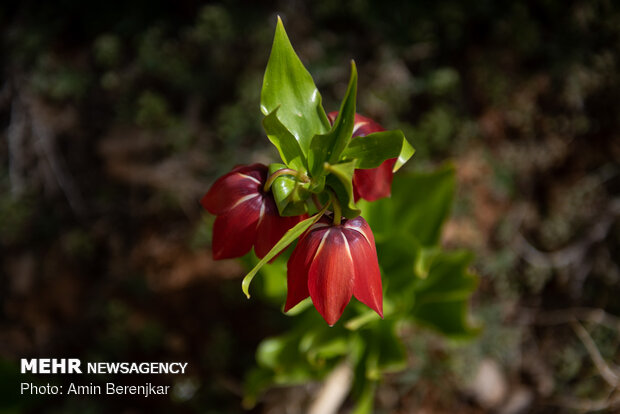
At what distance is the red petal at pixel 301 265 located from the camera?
2.19 ft

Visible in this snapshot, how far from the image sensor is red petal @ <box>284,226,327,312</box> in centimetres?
67

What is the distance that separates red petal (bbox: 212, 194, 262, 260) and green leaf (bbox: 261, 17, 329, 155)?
0.40 ft

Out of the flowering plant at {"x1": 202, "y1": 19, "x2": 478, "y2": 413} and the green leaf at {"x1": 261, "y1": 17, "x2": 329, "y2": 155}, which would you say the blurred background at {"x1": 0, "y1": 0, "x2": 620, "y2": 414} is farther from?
the green leaf at {"x1": 261, "y1": 17, "x2": 329, "y2": 155}

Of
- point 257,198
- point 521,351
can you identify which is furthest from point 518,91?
point 257,198

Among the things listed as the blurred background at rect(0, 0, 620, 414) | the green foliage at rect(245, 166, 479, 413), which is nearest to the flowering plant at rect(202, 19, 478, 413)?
the green foliage at rect(245, 166, 479, 413)

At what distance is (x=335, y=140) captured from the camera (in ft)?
2.25

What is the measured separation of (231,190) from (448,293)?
0.69m

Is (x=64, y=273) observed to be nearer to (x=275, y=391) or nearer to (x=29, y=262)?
(x=29, y=262)

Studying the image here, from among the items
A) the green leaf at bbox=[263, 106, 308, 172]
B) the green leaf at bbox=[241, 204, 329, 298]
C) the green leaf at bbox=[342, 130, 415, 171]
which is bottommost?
the green leaf at bbox=[241, 204, 329, 298]

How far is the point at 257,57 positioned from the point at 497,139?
2.97ft

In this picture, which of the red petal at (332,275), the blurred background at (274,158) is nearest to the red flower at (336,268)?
the red petal at (332,275)

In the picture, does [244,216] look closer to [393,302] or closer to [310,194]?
[310,194]

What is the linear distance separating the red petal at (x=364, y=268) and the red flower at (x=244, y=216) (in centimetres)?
10

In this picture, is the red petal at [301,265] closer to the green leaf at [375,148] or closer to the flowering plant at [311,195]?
the flowering plant at [311,195]
